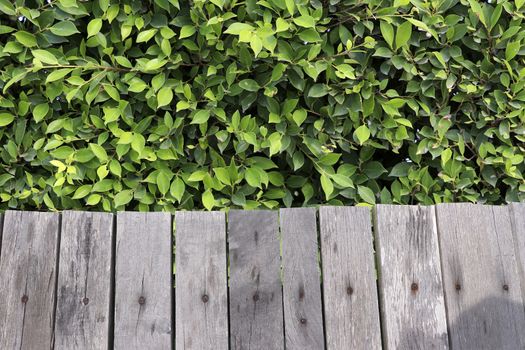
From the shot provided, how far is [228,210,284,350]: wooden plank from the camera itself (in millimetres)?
2117

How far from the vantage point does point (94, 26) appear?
256cm

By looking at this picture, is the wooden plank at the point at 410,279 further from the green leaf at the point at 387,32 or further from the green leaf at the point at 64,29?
the green leaf at the point at 64,29

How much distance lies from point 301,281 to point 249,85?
3.01 feet

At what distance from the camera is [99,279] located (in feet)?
7.03

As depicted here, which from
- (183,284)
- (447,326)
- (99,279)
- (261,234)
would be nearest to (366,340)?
(447,326)

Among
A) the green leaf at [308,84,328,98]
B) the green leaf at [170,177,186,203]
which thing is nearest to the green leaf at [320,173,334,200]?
the green leaf at [308,84,328,98]

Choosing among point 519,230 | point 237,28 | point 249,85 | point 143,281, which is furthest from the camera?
point 249,85

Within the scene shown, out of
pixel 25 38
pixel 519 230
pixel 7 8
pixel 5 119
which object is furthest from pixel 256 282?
pixel 7 8

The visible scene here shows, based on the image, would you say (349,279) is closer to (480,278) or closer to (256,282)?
(256,282)

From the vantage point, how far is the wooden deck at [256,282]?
2117 millimetres

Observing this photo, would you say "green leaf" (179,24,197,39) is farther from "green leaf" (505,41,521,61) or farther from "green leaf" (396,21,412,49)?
"green leaf" (505,41,521,61)

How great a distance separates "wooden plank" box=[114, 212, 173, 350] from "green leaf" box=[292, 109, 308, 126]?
733 mm

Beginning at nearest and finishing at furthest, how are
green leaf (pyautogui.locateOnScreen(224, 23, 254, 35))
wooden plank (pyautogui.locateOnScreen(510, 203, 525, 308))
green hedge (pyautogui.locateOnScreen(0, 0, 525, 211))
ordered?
wooden plank (pyautogui.locateOnScreen(510, 203, 525, 308))
green leaf (pyautogui.locateOnScreen(224, 23, 254, 35))
green hedge (pyautogui.locateOnScreen(0, 0, 525, 211))

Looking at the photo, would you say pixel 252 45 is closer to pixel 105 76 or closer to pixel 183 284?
pixel 105 76
